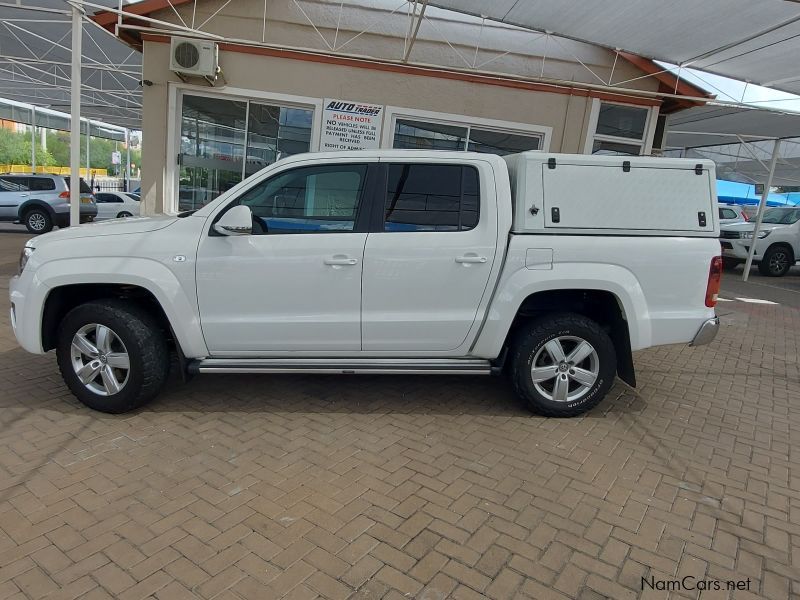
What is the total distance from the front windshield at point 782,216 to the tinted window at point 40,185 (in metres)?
20.5

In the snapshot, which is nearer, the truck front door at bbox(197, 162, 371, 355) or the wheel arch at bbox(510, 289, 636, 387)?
the truck front door at bbox(197, 162, 371, 355)

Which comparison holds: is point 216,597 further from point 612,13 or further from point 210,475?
point 612,13

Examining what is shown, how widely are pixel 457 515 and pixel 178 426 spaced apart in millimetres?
2052

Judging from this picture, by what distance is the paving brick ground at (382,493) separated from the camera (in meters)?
2.37

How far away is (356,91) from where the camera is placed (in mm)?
8562

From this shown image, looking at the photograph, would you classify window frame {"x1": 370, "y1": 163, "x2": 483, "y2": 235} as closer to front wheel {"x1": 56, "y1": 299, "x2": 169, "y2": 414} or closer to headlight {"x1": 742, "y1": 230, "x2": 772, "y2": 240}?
front wheel {"x1": 56, "y1": 299, "x2": 169, "y2": 414}

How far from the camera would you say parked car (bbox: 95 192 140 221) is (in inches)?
698

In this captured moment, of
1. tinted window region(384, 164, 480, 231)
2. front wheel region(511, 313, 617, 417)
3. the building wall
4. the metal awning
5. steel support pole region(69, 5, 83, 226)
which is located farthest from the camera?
the building wall

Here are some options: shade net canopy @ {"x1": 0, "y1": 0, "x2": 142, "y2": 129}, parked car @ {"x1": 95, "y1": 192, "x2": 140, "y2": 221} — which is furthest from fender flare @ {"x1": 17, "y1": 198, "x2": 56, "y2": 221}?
shade net canopy @ {"x1": 0, "y1": 0, "x2": 142, "y2": 129}

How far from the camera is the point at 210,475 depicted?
307 cm

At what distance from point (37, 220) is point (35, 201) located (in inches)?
21.4

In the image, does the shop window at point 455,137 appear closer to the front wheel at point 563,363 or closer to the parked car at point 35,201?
the front wheel at point 563,363

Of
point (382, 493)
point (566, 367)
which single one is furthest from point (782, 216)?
point (382, 493)

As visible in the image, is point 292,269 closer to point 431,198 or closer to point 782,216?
point 431,198
